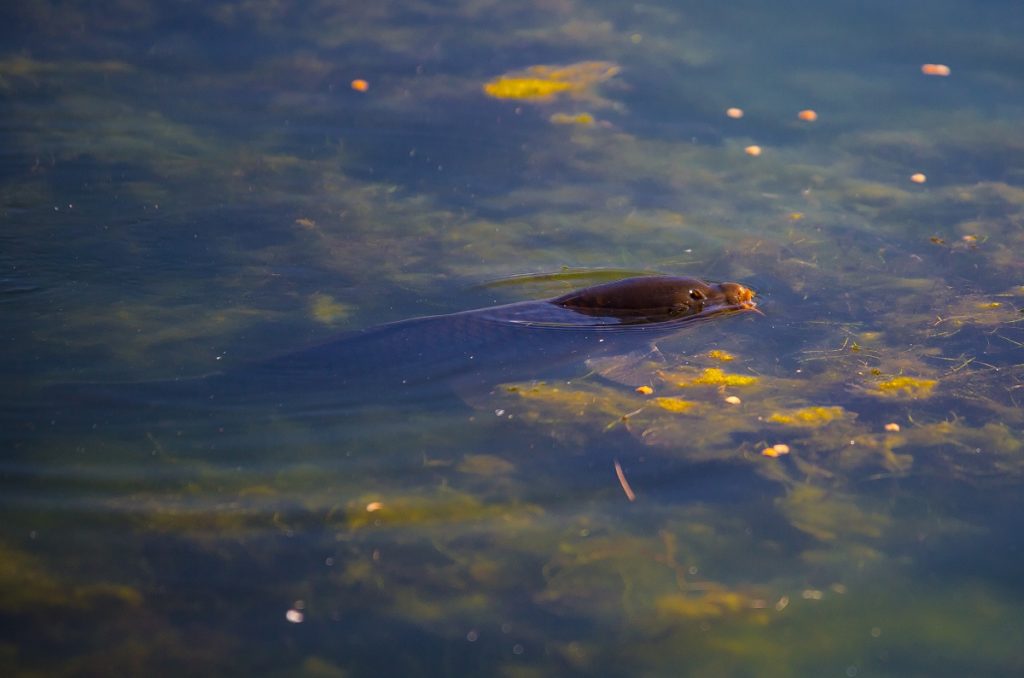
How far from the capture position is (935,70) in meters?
7.41

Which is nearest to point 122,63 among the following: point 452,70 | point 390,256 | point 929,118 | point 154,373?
point 452,70

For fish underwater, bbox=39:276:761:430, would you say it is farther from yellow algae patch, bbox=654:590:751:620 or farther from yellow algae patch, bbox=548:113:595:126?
yellow algae patch, bbox=548:113:595:126

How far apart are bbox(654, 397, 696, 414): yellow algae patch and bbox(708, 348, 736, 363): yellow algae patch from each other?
42 cm

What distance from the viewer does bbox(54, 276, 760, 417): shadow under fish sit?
4.08 m

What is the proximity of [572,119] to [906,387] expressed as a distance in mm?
3386

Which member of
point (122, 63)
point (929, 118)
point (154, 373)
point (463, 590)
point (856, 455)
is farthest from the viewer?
point (122, 63)

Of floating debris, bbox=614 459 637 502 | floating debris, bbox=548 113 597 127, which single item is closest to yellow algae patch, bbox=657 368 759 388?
floating debris, bbox=614 459 637 502

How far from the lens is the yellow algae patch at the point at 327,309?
475 cm

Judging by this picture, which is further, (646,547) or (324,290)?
(324,290)

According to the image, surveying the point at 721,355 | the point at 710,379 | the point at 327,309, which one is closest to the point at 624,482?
the point at 710,379

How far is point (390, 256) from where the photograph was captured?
5.30 metres

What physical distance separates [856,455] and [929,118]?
13.2ft

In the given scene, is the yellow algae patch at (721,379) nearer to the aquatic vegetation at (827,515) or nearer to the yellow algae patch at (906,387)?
the yellow algae patch at (906,387)

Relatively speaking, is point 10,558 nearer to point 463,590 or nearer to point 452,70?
point 463,590
